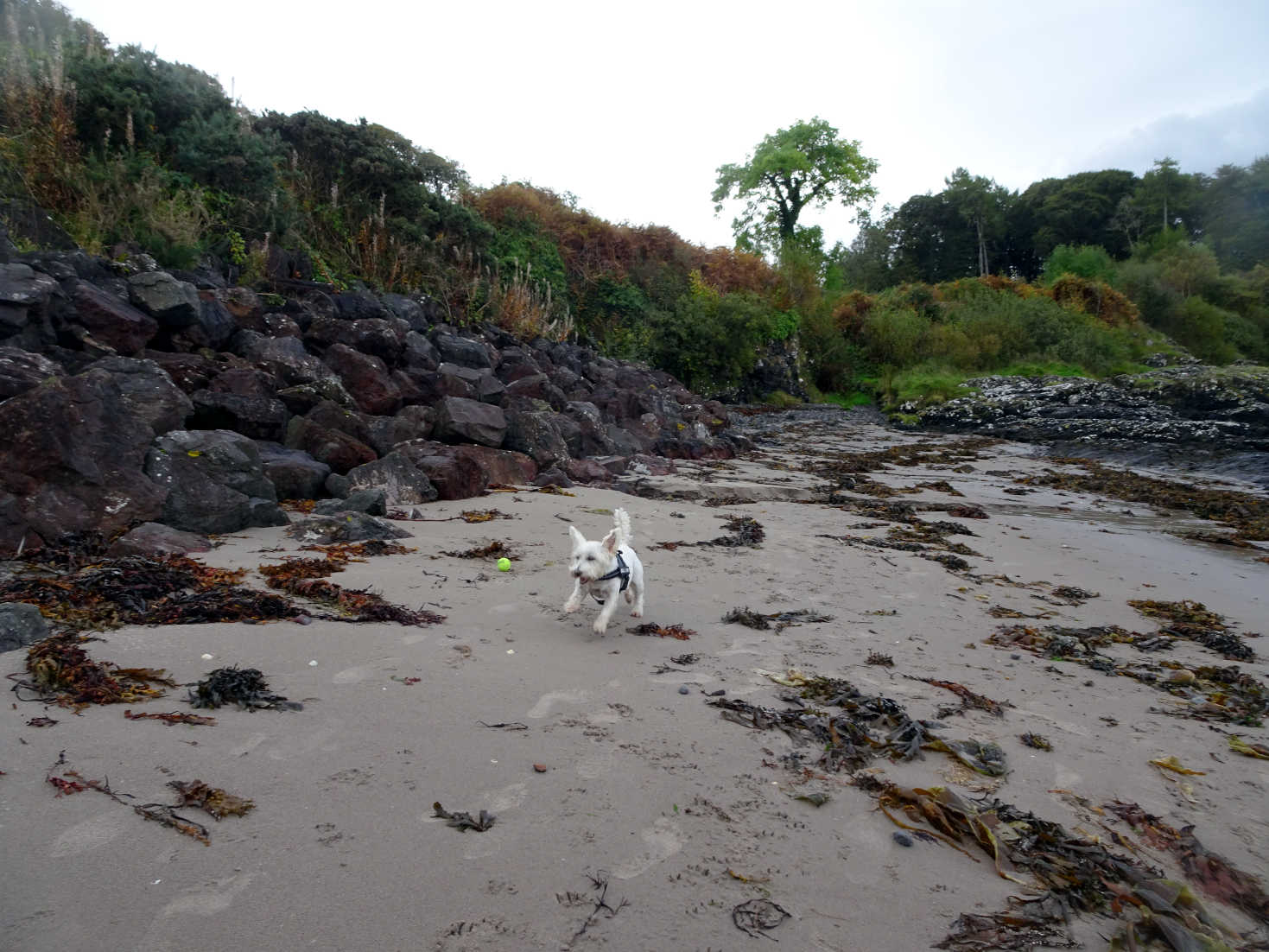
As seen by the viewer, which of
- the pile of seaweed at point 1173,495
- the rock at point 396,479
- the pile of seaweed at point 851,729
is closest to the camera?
the pile of seaweed at point 851,729

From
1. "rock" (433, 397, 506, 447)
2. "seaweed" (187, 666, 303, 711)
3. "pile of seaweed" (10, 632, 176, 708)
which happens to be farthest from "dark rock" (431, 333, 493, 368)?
"seaweed" (187, 666, 303, 711)

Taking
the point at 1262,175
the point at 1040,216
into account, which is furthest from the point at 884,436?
the point at 1262,175

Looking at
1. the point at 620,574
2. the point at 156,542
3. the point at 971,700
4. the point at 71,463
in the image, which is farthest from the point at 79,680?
the point at 971,700

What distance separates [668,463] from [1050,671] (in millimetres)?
9206

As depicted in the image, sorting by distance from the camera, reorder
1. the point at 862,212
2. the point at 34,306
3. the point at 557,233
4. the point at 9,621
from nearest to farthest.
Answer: the point at 9,621
the point at 34,306
the point at 557,233
the point at 862,212

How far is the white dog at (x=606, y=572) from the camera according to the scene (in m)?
4.86

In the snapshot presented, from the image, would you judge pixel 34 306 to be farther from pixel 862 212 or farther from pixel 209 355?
pixel 862 212

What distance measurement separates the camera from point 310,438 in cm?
852

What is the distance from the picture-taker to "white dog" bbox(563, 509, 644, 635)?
4859mm

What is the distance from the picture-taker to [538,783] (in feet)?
9.62

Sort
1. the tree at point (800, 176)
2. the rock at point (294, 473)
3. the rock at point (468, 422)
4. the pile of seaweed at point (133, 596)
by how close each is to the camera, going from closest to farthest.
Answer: the pile of seaweed at point (133, 596) → the rock at point (294, 473) → the rock at point (468, 422) → the tree at point (800, 176)

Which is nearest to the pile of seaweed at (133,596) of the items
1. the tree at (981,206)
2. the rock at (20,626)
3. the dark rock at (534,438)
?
the rock at (20,626)

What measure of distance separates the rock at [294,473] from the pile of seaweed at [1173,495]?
11498 millimetres

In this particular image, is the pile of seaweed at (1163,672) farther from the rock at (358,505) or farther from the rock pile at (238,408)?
the rock pile at (238,408)
